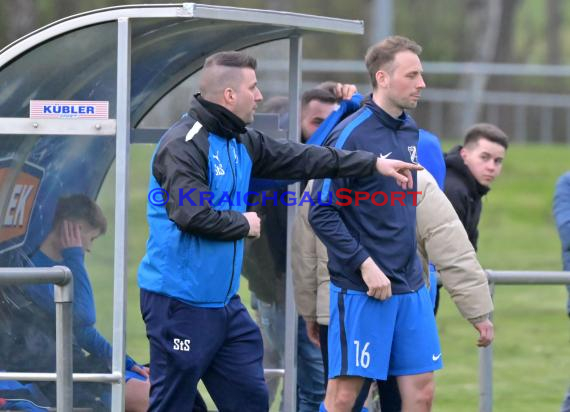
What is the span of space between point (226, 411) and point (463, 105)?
21.6 metres

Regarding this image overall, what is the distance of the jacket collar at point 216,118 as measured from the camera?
584 centimetres

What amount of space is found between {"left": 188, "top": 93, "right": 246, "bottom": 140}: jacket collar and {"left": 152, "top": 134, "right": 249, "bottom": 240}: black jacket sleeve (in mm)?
86

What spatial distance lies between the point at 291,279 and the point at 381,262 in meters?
0.99

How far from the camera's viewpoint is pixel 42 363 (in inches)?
258

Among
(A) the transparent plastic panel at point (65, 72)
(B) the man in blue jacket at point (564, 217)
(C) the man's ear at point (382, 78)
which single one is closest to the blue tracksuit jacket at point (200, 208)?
(C) the man's ear at point (382, 78)

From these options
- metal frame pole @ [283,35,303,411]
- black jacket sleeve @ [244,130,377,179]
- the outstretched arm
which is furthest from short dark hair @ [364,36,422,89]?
metal frame pole @ [283,35,303,411]

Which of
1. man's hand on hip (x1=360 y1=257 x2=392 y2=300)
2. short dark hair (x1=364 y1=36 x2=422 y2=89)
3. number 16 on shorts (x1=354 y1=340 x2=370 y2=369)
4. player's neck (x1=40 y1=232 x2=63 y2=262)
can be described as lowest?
number 16 on shorts (x1=354 y1=340 x2=370 y2=369)

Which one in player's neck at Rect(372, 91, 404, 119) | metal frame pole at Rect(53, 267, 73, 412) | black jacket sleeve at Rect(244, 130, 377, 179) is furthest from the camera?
player's neck at Rect(372, 91, 404, 119)

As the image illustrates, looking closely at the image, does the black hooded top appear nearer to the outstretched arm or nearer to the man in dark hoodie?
the man in dark hoodie

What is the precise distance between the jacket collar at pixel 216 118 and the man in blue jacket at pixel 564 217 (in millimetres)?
2318

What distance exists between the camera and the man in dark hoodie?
A: 7.28 metres

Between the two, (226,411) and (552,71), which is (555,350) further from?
(552,71)

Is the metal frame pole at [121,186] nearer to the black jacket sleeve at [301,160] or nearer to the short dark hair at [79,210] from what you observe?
the short dark hair at [79,210]

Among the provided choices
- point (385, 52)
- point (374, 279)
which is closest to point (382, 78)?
point (385, 52)
